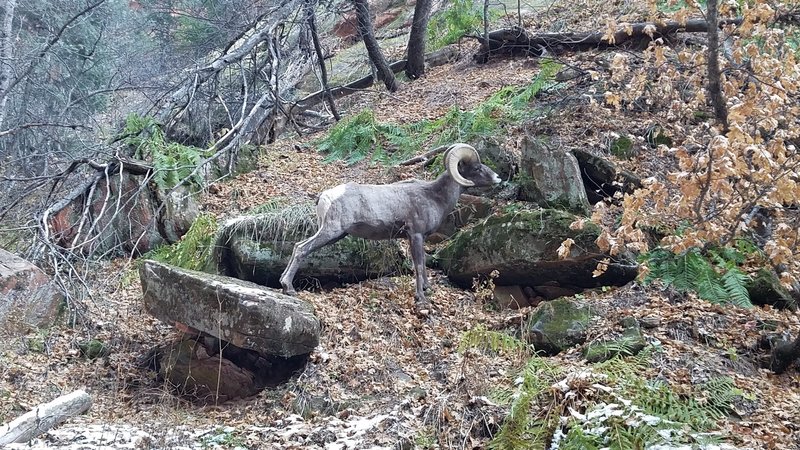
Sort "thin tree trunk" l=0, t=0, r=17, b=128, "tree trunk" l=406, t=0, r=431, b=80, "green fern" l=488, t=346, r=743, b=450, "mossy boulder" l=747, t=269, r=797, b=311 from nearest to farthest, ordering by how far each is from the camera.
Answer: "green fern" l=488, t=346, r=743, b=450, "mossy boulder" l=747, t=269, r=797, b=311, "thin tree trunk" l=0, t=0, r=17, b=128, "tree trunk" l=406, t=0, r=431, b=80

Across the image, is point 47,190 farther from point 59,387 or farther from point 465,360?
point 465,360

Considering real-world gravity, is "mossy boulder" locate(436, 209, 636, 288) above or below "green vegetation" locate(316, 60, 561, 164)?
below

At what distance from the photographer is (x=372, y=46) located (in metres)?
16.2

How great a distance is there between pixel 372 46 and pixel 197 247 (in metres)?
7.89

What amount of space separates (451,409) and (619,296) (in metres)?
2.82

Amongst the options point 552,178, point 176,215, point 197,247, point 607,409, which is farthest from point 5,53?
point 607,409

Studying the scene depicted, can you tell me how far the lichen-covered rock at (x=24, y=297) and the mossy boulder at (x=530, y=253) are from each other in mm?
5118

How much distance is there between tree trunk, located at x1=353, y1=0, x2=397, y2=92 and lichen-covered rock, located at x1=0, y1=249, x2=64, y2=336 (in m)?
8.77

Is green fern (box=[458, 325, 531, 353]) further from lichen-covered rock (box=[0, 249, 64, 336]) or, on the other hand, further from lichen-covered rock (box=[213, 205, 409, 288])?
lichen-covered rock (box=[0, 249, 64, 336])

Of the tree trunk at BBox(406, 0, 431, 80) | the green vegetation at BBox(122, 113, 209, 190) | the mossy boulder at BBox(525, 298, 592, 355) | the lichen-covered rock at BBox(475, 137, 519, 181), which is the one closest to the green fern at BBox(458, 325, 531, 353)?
the mossy boulder at BBox(525, 298, 592, 355)

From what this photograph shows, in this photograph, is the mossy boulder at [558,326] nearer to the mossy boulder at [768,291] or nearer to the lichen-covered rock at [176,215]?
the mossy boulder at [768,291]

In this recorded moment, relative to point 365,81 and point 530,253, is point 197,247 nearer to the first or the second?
point 530,253

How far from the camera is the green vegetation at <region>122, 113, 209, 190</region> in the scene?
1124 cm

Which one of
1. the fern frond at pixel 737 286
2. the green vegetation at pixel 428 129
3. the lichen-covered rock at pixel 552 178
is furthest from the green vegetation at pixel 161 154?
the fern frond at pixel 737 286
